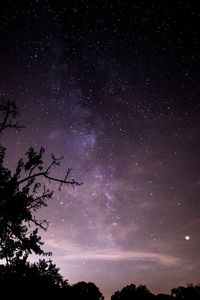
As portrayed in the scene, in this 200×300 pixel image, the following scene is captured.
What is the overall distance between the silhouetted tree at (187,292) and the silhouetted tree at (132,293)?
7480 mm

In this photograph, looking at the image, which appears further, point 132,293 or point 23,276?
point 132,293

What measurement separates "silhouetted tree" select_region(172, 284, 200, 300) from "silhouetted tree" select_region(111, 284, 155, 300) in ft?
24.5

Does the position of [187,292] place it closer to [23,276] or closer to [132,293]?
[132,293]

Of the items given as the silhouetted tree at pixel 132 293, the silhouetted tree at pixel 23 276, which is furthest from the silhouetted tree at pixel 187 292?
the silhouetted tree at pixel 23 276

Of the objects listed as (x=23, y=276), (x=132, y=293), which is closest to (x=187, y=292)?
(x=132, y=293)

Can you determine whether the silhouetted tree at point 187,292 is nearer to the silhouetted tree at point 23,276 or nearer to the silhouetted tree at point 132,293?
the silhouetted tree at point 132,293

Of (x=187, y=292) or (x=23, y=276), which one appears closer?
(x=23, y=276)

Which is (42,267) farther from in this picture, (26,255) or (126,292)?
(126,292)

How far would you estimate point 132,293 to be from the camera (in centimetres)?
7131

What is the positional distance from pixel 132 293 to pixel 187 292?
1326 cm

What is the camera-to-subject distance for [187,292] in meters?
71.3

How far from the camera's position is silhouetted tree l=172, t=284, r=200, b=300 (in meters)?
68.2

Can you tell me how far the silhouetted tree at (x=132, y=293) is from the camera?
64650 mm

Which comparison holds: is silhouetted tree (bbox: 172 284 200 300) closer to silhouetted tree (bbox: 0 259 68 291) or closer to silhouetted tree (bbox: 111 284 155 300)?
silhouetted tree (bbox: 111 284 155 300)
